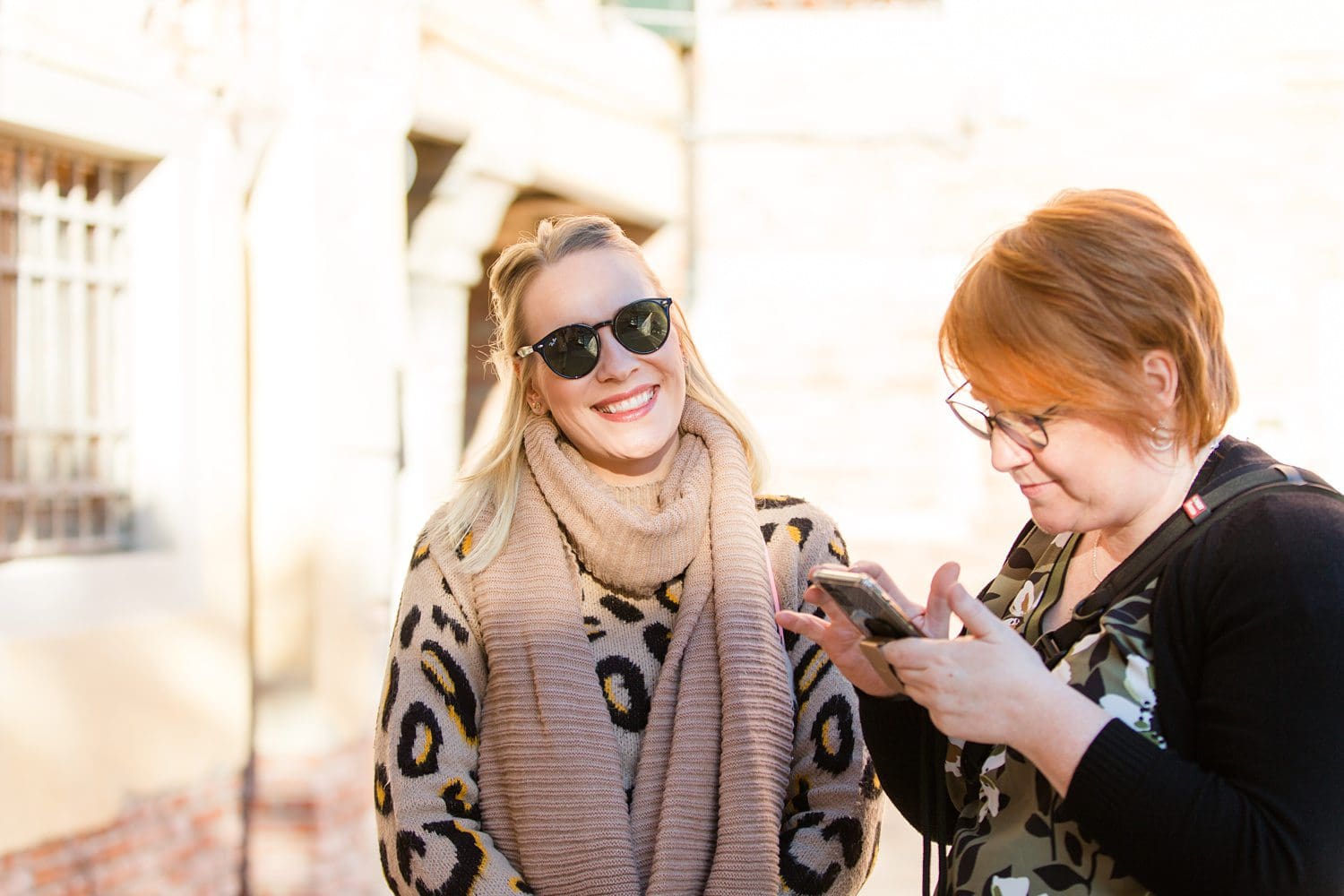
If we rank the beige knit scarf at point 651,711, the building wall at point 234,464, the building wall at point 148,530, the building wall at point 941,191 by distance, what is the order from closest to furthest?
1. the beige knit scarf at point 651,711
2. the building wall at point 148,530
3. the building wall at point 234,464
4. the building wall at point 941,191

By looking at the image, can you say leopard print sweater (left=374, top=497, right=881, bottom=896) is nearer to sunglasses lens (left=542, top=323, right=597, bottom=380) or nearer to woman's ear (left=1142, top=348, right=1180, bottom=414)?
sunglasses lens (left=542, top=323, right=597, bottom=380)

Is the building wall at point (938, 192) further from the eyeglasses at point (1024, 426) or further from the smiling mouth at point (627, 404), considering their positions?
the eyeglasses at point (1024, 426)

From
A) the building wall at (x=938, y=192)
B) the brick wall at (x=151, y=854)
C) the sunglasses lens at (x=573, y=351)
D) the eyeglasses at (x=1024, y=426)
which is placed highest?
the building wall at (x=938, y=192)

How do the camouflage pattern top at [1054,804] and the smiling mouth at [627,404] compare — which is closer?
the camouflage pattern top at [1054,804]

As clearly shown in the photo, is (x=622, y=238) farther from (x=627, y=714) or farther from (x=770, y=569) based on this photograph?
(x=627, y=714)

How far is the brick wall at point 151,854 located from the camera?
3738mm

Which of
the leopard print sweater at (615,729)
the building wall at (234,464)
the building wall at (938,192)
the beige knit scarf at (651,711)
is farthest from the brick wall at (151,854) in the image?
the building wall at (938,192)

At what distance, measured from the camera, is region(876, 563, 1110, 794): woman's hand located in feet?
4.36

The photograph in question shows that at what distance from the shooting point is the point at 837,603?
63.3 inches

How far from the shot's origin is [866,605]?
1514 mm

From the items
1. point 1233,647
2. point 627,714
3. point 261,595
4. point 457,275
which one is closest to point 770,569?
point 627,714

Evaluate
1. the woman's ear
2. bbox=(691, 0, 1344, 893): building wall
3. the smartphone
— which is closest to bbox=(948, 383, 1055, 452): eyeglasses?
the woman's ear

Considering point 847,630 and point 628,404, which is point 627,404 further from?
point 847,630

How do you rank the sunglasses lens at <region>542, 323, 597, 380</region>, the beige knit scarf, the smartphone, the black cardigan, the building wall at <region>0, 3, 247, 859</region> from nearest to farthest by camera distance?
1. the black cardigan
2. the smartphone
3. the beige knit scarf
4. the sunglasses lens at <region>542, 323, 597, 380</region>
5. the building wall at <region>0, 3, 247, 859</region>
